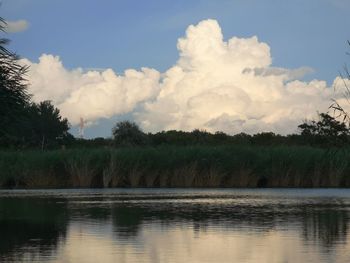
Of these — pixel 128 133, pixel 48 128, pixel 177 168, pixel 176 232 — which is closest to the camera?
pixel 176 232

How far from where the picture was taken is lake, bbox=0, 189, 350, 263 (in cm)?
1123

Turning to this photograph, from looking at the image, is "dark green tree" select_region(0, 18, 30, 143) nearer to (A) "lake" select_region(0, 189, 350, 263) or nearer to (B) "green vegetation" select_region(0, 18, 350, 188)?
(A) "lake" select_region(0, 189, 350, 263)

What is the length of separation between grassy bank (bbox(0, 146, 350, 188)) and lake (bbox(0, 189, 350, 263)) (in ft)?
44.5

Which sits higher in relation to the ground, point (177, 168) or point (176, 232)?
point (177, 168)

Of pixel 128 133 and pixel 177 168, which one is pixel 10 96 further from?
pixel 128 133

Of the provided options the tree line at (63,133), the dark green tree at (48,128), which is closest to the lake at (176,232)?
the tree line at (63,133)

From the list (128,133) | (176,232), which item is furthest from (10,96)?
(128,133)

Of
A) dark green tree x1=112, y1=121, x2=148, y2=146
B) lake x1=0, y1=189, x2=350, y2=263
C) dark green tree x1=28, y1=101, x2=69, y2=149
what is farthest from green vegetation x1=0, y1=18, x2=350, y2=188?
dark green tree x1=28, y1=101, x2=69, y2=149

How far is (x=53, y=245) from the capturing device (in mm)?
12609

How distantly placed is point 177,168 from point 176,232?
23.2 m

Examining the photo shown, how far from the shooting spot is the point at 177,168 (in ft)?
125

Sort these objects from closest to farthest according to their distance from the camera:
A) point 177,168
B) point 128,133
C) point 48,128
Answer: point 177,168 < point 128,133 < point 48,128

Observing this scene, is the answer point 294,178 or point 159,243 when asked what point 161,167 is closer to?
point 294,178

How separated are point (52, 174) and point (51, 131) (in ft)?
164
